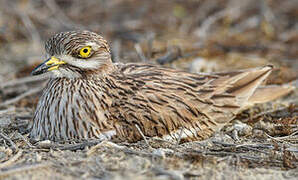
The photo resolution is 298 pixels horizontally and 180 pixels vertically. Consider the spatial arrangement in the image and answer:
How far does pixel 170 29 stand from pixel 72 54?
448 centimetres

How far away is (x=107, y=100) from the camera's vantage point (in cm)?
387

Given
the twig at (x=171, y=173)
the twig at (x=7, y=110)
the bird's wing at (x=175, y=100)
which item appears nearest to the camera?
the twig at (x=171, y=173)

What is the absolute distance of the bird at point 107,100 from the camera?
3.73m

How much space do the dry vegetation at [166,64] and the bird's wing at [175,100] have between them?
0.19 meters

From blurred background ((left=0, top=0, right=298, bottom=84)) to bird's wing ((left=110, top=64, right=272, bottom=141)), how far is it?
1183 mm

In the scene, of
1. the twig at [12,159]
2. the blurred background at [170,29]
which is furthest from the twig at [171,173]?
the blurred background at [170,29]

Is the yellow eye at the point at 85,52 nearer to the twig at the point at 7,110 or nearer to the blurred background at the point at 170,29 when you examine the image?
the twig at the point at 7,110

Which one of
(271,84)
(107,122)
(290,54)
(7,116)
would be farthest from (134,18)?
(107,122)

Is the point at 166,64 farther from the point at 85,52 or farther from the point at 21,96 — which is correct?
the point at 85,52

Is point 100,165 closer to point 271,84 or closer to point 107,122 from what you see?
point 107,122

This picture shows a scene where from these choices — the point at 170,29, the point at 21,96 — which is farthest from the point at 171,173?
the point at 170,29

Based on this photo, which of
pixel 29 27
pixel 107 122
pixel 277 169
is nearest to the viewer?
pixel 277 169

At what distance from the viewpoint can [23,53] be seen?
23.6 feet

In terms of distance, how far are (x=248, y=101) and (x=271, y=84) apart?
730 mm
